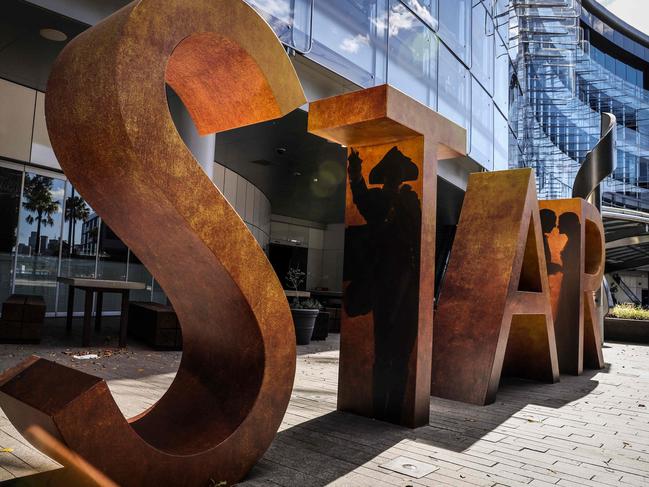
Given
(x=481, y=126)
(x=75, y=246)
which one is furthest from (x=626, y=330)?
(x=75, y=246)

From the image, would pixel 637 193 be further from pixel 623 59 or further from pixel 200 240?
pixel 200 240

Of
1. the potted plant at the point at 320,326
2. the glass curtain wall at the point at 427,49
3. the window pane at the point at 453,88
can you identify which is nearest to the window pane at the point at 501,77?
the glass curtain wall at the point at 427,49

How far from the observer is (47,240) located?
1191 cm

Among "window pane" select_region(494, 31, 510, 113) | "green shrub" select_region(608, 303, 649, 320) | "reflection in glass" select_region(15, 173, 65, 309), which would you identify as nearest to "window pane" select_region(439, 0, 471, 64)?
"window pane" select_region(494, 31, 510, 113)

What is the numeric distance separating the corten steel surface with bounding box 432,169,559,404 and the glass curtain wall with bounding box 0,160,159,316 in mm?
9204

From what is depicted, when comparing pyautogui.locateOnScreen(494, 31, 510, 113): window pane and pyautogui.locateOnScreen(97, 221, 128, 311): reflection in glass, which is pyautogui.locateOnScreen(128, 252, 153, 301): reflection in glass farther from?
pyautogui.locateOnScreen(494, 31, 510, 113): window pane

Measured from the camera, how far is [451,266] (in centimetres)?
641

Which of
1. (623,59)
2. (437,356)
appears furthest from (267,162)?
(623,59)

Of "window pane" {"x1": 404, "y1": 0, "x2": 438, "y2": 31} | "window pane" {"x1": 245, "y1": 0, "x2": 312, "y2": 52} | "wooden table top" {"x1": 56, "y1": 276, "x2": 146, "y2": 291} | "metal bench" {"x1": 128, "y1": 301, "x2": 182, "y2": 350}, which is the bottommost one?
"metal bench" {"x1": 128, "y1": 301, "x2": 182, "y2": 350}

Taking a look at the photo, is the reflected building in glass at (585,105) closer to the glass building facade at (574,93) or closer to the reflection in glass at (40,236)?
the glass building facade at (574,93)

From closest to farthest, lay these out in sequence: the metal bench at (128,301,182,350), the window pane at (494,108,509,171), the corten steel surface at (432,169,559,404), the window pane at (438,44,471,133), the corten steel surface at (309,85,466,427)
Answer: the corten steel surface at (309,85,466,427) → the corten steel surface at (432,169,559,404) → the metal bench at (128,301,182,350) → the window pane at (438,44,471,133) → the window pane at (494,108,509,171)

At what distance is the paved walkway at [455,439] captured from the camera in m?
3.37

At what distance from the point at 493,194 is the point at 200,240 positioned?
4620 millimetres

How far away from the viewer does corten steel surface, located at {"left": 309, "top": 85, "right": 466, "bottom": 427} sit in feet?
15.2
